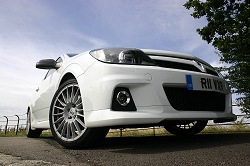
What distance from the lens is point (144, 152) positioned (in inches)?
106

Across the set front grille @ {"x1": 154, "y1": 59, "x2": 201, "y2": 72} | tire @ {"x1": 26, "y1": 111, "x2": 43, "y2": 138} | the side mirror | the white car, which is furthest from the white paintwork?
tire @ {"x1": 26, "y1": 111, "x2": 43, "y2": 138}

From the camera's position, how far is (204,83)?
318 cm

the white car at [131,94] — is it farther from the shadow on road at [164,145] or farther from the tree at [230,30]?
the tree at [230,30]

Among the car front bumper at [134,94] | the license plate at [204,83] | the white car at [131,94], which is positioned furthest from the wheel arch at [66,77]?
the license plate at [204,83]

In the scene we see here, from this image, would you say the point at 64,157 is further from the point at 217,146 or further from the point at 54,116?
the point at 217,146

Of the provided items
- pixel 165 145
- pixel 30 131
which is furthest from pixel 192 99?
pixel 30 131

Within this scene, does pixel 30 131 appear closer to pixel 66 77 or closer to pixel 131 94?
pixel 66 77

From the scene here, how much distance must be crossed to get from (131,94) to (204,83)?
0.91m

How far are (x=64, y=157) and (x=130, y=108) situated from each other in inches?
31.5

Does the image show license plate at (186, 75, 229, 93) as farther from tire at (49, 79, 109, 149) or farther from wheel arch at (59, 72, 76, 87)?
wheel arch at (59, 72, 76, 87)

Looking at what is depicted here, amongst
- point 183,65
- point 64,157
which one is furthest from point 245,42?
point 64,157

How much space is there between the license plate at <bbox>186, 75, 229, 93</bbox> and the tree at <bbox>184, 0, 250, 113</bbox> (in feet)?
23.4

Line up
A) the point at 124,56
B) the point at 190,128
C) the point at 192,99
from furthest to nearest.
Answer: the point at 190,128, the point at 192,99, the point at 124,56

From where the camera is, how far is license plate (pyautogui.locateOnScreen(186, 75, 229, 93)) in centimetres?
306
